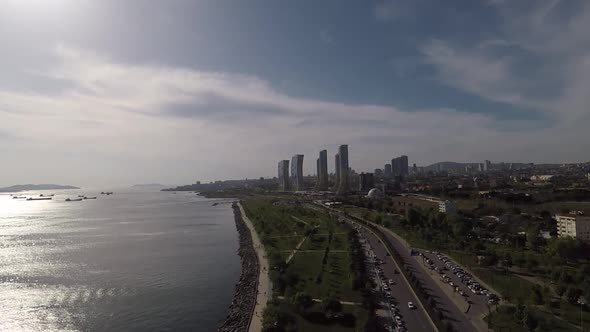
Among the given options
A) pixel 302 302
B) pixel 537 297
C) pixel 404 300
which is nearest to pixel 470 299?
pixel 537 297

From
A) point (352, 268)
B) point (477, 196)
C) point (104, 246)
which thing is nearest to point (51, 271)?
point (104, 246)

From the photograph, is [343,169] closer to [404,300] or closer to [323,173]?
[323,173]

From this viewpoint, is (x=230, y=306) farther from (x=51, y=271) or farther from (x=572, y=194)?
(x=572, y=194)

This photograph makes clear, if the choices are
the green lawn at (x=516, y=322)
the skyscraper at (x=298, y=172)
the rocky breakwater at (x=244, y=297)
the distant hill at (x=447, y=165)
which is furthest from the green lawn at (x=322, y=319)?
the distant hill at (x=447, y=165)

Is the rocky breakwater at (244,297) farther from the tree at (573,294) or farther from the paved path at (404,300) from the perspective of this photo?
the tree at (573,294)

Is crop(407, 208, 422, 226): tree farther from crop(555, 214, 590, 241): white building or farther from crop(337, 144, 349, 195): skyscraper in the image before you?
crop(337, 144, 349, 195): skyscraper

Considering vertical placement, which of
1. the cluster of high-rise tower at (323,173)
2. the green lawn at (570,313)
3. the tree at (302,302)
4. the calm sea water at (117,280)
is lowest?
the calm sea water at (117,280)
